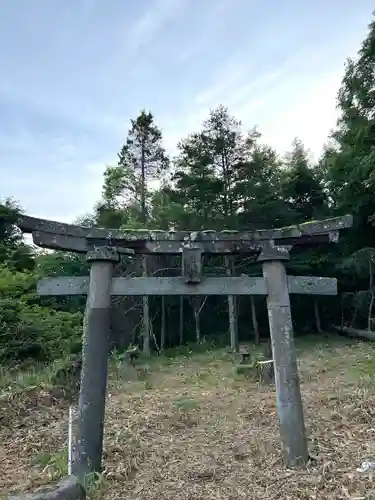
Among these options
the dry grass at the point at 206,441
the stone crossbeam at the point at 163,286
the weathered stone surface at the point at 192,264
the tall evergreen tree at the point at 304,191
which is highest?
the tall evergreen tree at the point at 304,191

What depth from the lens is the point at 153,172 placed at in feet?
64.4

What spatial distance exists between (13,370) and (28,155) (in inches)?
231

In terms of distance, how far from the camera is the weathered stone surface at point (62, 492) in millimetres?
3248

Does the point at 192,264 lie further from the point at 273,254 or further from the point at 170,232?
the point at 273,254

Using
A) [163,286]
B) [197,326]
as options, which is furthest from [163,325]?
[163,286]

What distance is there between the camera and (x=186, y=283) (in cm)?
453

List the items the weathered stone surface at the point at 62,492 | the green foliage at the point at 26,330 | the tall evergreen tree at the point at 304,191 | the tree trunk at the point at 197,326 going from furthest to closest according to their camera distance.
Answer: the tall evergreen tree at the point at 304,191, the tree trunk at the point at 197,326, the green foliage at the point at 26,330, the weathered stone surface at the point at 62,492

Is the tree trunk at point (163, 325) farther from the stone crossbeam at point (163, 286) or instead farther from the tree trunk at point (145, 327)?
the stone crossbeam at point (163, 286)

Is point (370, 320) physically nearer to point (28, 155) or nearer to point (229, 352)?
point (229, 352)

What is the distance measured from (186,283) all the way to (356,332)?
40.5 ft

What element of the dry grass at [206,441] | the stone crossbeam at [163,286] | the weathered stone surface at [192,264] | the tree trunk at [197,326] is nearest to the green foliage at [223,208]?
the tree trunk at [197,326]

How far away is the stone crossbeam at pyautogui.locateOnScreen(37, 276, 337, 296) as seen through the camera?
4.51 m

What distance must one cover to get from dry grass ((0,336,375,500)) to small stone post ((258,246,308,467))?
21 cm

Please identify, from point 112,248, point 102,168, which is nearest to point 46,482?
point 112,248
